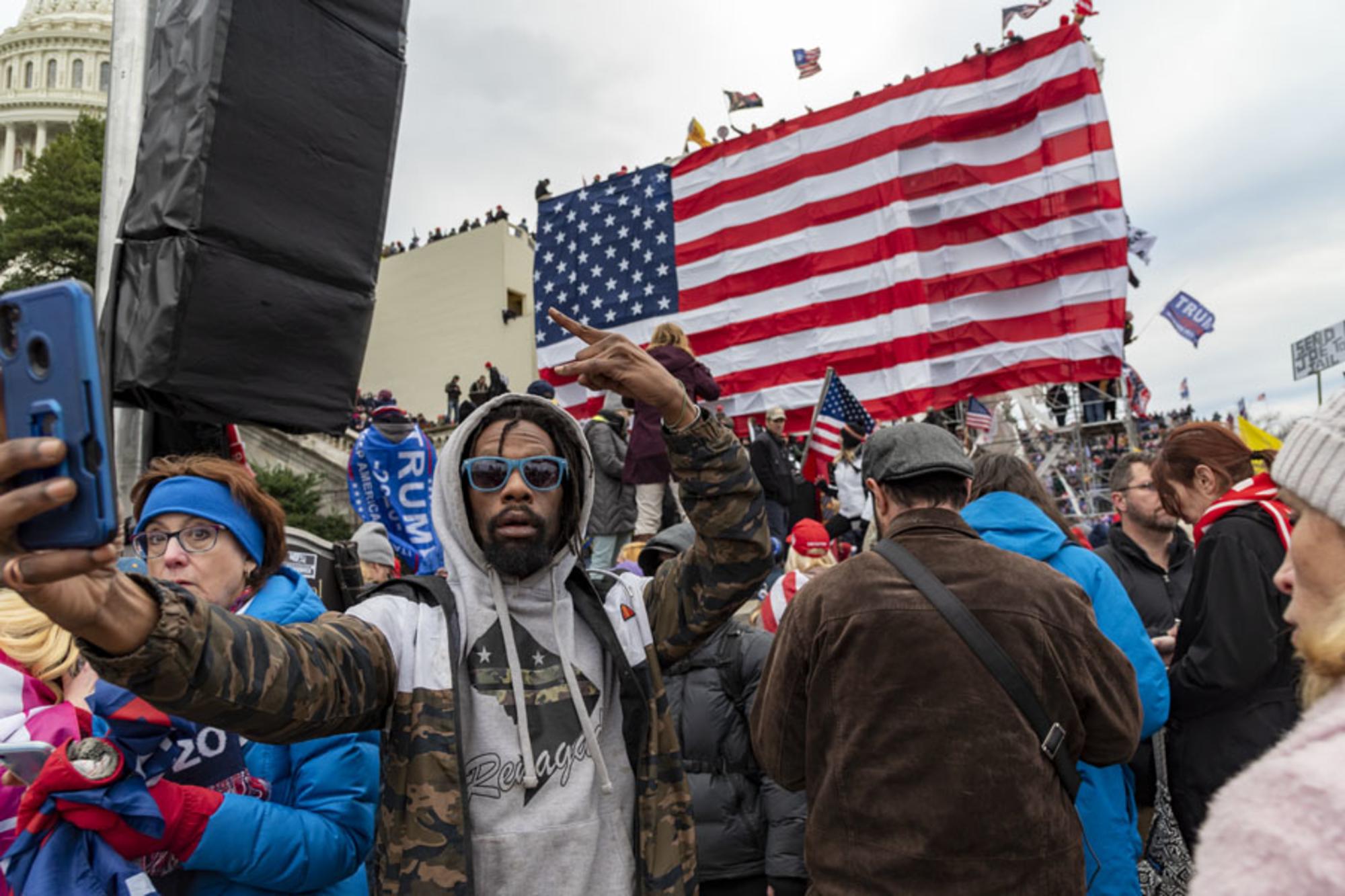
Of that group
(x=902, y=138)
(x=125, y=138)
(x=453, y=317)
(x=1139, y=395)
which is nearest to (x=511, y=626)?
(x=125, y=138)

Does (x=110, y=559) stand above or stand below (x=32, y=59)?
below

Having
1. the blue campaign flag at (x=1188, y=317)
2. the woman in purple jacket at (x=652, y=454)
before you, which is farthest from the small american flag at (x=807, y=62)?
the woman in purple jacket at (x=652, y=454)

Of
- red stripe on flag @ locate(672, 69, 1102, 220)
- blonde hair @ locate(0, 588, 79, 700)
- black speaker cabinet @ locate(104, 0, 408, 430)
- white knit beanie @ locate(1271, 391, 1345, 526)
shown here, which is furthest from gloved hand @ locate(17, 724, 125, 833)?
red stripe on flag @ locate(672, 69, 1102, 220)

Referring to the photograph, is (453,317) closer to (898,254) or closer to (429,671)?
(898,254)

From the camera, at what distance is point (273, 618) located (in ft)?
7.36

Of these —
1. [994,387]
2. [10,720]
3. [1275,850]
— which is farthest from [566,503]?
[994,387]

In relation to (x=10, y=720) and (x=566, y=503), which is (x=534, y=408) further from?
(x=10, y=720)

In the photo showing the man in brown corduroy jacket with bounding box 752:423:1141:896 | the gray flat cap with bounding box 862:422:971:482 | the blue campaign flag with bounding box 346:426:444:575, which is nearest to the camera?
the man in brown corduroy jacket with bounding box 752:423:1141:896

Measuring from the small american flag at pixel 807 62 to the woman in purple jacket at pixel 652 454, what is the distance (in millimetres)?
11347

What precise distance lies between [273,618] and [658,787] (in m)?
1.13

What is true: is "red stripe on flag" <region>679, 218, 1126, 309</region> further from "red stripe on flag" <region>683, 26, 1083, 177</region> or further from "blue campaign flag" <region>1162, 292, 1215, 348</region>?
"blue campaign flag" <region>1162, 292, 1215, 348</region>

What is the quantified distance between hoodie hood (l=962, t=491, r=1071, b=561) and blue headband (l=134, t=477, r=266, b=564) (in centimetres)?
231

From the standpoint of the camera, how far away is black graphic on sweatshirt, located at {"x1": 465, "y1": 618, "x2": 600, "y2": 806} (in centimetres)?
180

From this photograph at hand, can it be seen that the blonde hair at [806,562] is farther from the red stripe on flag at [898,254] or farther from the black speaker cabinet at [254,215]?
the red stripe on flag at [898,254]
